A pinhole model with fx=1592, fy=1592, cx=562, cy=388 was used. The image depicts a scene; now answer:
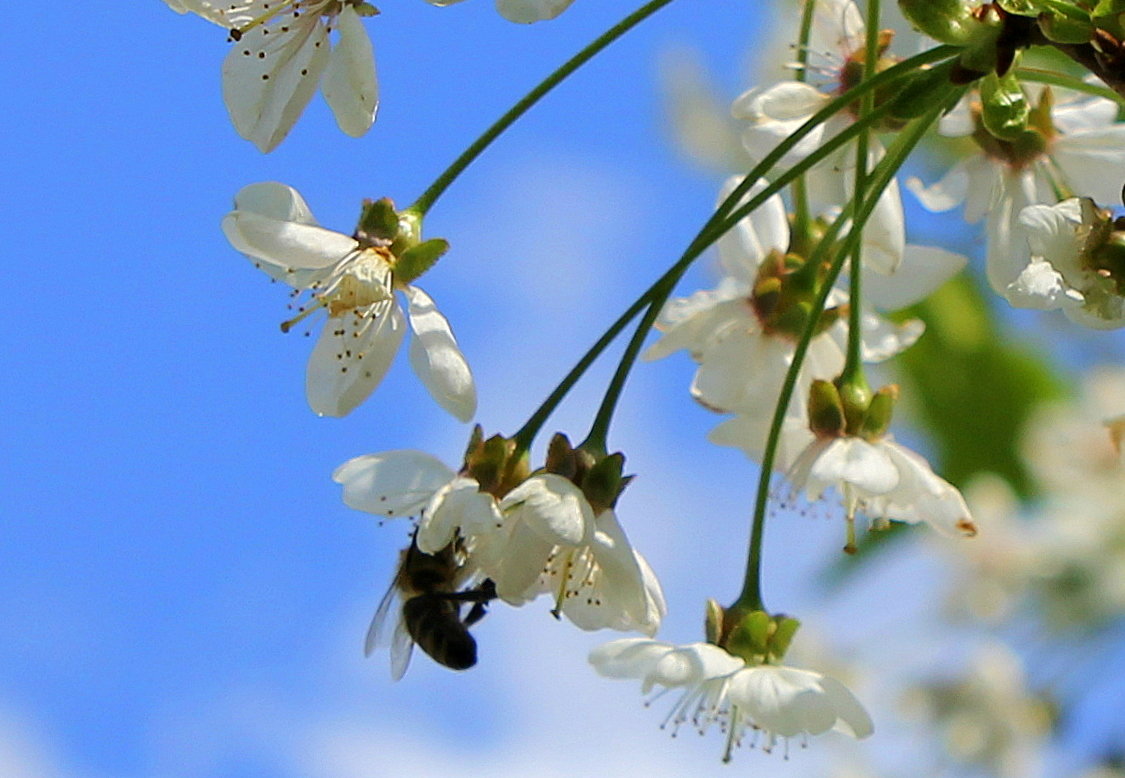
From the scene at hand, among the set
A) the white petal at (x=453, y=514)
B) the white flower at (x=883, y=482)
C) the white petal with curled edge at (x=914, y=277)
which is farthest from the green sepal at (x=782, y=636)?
the white petal with curled edge at (x=914, y=277)

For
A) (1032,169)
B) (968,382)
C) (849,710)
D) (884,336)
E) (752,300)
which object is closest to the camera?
(849,710)

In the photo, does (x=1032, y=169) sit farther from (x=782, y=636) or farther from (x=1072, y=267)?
(x=782, y=636)

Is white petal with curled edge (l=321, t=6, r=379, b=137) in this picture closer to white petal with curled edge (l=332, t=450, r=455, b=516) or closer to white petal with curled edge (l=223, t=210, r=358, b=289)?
white petal with curled edge (l=223, t=210, r=358, b=289)

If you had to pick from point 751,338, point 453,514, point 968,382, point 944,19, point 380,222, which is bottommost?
point 453,514

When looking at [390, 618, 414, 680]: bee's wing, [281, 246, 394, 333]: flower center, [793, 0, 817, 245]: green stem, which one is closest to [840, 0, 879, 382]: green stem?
[793, 0, 817, 245]: green stem

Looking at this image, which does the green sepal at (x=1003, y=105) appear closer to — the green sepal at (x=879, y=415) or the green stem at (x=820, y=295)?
the green stem at (x=820, y=295)

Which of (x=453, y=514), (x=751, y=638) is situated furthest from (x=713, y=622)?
(x=453, y=514)
